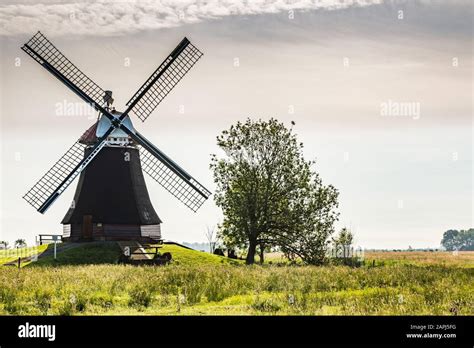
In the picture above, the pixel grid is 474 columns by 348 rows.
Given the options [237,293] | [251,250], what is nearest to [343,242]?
[251,250]

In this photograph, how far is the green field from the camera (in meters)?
21.1

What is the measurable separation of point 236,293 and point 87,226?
27.2 meters

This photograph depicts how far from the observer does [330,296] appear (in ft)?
77.5

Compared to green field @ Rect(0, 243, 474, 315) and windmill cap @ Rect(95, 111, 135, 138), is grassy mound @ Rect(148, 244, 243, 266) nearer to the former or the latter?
windmill cap @ Rect(95, 111, 135, 138)

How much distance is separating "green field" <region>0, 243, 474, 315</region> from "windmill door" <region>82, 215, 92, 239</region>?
56.6 feet

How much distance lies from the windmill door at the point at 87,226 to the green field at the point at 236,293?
1724cm

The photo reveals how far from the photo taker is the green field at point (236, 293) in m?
21.1

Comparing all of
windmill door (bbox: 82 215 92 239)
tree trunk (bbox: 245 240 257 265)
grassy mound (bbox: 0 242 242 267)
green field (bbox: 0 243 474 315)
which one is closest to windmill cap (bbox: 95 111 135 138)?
windmill door (bbox: 82 215 92 239)

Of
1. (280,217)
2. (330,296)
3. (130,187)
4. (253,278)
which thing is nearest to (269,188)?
(280,217)

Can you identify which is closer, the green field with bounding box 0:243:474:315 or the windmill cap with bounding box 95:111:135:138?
the green field with bounding box 0:243:474:315

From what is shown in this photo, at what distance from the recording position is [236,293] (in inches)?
989

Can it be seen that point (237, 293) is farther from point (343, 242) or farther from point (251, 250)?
point (343, 242)

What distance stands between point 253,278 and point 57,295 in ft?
26.9
